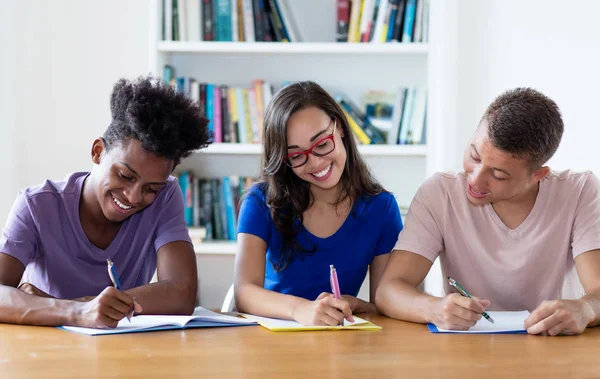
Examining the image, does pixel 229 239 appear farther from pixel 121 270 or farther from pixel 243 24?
pixel 121 270

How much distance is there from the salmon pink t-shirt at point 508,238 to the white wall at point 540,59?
582 millimetres

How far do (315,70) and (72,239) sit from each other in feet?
6.42

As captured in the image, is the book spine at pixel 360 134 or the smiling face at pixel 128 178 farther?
the book spine at pixel 360 134

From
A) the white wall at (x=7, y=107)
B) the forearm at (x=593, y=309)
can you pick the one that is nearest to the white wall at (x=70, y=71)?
the white wall at (x=7, y=107)

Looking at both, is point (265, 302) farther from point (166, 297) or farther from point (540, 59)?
point (540, 59)

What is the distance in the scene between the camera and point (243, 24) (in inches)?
136

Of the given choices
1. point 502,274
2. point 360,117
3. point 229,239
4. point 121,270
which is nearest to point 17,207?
point 121,270

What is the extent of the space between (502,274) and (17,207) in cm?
124

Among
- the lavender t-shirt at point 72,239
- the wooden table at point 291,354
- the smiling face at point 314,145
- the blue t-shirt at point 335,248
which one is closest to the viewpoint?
the wooden table at point 291,354

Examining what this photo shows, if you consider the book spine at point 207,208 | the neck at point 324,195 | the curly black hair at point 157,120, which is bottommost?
the book spine at point 207,208

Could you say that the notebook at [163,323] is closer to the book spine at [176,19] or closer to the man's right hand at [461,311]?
the man's right hand at [461,311]

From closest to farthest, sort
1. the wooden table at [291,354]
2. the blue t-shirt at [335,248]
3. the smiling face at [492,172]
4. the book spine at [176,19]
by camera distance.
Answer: the wooden table at [291,354] < the smiling face at [492,172] < the blue t-shirt at [335,248] < the book spine at [176,19]

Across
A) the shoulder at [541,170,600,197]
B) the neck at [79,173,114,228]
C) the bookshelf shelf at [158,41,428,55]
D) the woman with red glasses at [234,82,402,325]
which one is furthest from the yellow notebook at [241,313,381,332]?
the bookshelf shelf at [158,41,428,55]

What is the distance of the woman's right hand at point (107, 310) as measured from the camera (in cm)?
151
